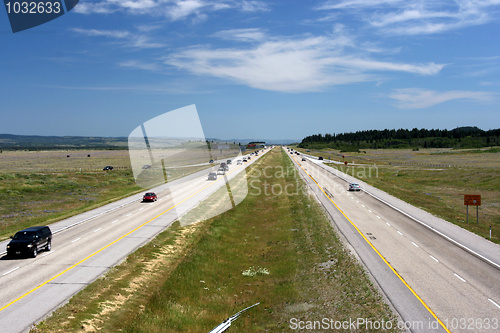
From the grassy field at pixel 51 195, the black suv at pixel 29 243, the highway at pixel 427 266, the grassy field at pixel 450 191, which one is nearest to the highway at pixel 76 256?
the black suv at pixel 29 243

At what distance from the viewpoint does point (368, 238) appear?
97.9 feet

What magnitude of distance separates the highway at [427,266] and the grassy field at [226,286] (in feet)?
4.41

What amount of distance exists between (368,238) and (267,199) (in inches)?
1154

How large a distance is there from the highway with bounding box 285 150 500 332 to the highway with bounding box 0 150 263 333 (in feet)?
54.9

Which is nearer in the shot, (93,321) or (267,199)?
(93,321)

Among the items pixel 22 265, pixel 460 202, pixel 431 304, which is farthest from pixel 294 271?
pixel 460 202

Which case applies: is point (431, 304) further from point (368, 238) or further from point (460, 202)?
point (460, 202)

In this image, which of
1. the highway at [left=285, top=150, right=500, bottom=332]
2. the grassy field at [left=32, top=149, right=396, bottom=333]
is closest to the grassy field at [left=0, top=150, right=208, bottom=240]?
the grassy field at [left=32, top=149, right=396, bottom=333]

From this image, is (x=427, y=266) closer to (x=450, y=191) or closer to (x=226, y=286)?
(x=226, y=286)

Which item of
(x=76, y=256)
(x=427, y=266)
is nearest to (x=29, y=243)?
(x=76, y=256)

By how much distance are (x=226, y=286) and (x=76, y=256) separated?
10.5m

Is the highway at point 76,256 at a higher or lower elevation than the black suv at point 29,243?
lower

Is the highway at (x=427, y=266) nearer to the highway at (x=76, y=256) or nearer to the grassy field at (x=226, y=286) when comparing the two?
the grassy field at (x=226, y=286)

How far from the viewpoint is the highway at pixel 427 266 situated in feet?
53.5
